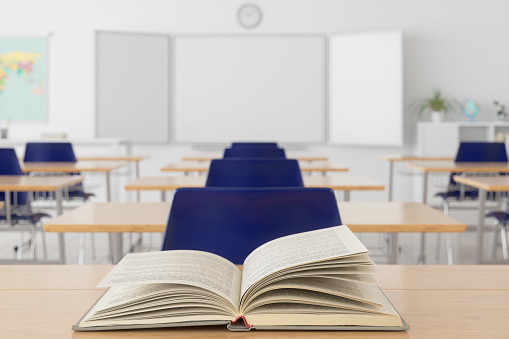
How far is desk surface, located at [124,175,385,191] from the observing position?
269 centimetres

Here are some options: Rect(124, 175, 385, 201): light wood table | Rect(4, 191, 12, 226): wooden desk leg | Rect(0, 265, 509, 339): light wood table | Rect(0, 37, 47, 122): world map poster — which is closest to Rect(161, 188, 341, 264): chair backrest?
Rect(0, 265, 509, 339): light wood table

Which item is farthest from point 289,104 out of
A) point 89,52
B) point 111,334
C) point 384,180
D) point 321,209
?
point 111,334

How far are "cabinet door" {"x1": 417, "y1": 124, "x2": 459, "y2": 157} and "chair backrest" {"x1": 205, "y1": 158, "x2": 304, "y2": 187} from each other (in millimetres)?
5216

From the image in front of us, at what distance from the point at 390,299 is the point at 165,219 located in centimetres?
108

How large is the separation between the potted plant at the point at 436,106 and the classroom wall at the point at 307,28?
0.11m

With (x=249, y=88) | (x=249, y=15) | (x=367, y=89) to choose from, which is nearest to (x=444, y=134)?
(x=367, y=89)

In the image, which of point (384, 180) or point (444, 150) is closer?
point (444, 150)

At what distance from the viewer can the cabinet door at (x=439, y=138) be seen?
275 inches

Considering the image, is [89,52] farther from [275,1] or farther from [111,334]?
[111,334]

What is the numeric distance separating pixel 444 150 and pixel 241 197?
6.22 metres

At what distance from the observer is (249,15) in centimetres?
754

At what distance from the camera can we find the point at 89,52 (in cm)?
755

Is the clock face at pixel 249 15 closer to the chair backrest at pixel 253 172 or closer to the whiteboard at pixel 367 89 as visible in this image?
the whiteboard at pixel 367 89

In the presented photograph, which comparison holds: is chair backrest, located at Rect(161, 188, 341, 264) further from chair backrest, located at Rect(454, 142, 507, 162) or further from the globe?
the globe
